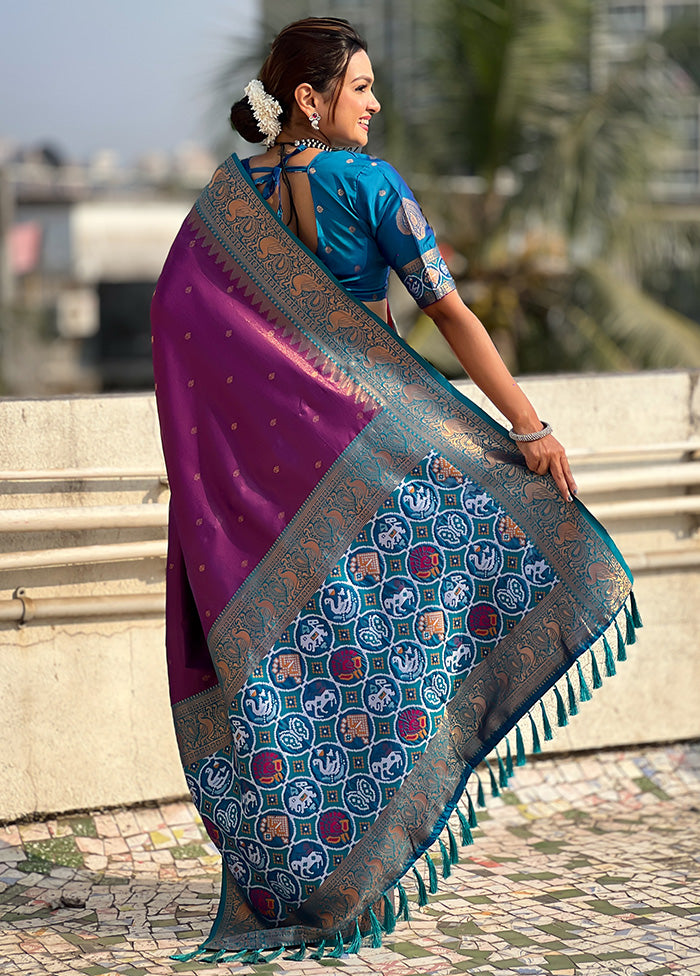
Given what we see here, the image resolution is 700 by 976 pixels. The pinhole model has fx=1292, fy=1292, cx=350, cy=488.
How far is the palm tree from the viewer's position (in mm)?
11070

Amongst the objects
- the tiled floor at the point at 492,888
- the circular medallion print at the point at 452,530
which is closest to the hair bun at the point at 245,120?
the circular medallion print at the point at 452,530

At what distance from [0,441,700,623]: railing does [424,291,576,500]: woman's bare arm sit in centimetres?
110

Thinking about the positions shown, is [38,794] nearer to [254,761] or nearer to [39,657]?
[39,657]

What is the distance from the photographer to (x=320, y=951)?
272cm

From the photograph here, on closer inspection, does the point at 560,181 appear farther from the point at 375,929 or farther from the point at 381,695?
the point at 375,929

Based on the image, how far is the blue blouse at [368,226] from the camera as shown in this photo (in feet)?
8.73

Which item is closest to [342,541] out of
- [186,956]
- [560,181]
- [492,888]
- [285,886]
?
[285,886]

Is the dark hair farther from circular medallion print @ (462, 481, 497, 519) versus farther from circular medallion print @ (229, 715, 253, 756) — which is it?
circular medallion print @ (229, 715, 253, 756)

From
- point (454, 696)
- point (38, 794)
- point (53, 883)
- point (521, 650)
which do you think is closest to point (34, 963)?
point (53, 883)

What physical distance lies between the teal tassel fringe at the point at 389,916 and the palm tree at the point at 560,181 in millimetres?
8998

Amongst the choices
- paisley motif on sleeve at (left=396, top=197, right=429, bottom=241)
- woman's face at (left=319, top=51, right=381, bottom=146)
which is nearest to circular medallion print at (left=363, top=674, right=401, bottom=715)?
paisley motif on sleeve at (left=396, top=197, right=429, bottom=241)

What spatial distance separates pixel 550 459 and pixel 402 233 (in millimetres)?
565

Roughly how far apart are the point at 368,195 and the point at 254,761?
1.21 meters

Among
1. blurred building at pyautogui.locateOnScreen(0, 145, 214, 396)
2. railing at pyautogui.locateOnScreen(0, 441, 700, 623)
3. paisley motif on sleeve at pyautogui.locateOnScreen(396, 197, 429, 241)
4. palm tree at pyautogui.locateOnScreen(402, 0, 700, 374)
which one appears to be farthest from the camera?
blurred building at pyautogui.locateOnScreen(0, 145, 214, 396)
